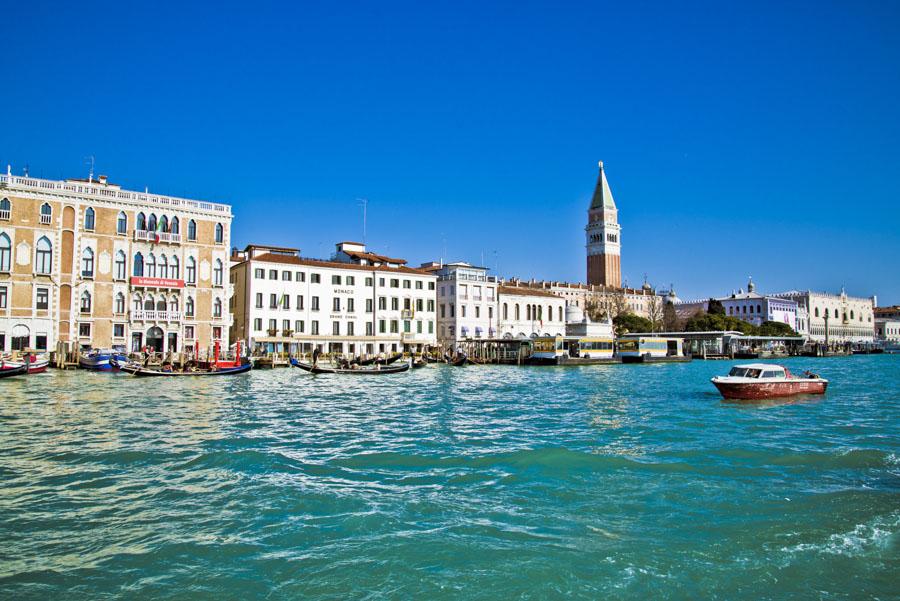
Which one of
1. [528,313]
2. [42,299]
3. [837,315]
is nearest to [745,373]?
[42,299]

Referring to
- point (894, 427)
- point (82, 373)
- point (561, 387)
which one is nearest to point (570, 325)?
point (561, 387)

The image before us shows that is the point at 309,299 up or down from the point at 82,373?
up

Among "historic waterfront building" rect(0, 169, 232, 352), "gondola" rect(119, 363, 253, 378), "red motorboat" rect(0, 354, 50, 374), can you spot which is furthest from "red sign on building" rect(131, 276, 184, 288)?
"gondola" rect(119, 363, 253, 378)

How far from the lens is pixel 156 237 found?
38438 mm

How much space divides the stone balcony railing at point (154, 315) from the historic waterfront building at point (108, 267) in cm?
5

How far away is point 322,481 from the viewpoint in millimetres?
9664

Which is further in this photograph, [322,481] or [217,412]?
[217,412]

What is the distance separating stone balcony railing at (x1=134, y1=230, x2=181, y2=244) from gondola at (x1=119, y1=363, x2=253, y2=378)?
915 centimetres

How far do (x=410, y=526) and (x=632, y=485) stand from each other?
3.55 metres

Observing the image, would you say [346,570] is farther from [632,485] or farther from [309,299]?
[309,299]

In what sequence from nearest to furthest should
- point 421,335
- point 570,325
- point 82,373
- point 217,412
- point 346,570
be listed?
point 346,570 < point 217,412 < point 82,373 < point 421,335 < point 570,325

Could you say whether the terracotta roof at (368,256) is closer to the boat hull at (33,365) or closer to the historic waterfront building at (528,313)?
the historic waterfront building at (528,313)

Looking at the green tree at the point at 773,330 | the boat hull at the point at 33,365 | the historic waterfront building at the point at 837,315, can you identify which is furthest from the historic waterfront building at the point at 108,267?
the historic waterfront building at the point at 837,315

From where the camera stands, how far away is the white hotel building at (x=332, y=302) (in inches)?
1703
